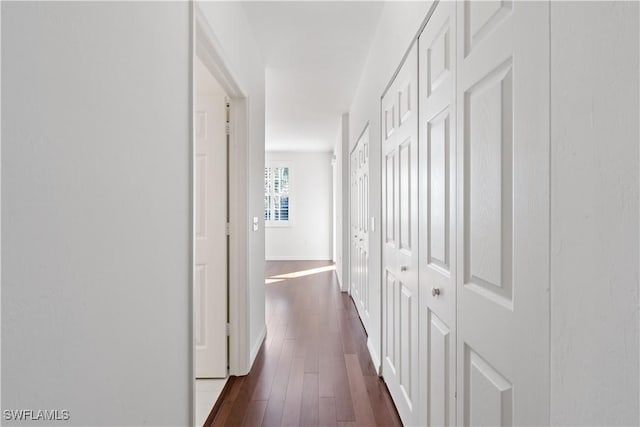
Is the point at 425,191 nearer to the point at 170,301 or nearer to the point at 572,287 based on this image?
the point at 572,287

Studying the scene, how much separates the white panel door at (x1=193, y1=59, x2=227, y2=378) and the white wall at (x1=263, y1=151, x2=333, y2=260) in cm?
622

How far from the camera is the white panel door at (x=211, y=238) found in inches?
96.9

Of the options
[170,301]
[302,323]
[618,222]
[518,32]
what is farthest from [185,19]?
[302,323]

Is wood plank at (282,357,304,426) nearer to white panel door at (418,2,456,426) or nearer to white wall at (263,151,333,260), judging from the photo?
white panel door at (418,2,456,426)

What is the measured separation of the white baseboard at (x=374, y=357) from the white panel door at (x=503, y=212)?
4.81ft

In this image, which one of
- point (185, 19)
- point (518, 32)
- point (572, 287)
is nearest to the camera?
point (572, 287)

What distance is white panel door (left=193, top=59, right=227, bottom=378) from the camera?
8.07 feet

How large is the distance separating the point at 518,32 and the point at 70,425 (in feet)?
4.38

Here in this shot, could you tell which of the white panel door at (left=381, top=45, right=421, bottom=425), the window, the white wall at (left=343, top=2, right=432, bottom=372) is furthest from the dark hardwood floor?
the window

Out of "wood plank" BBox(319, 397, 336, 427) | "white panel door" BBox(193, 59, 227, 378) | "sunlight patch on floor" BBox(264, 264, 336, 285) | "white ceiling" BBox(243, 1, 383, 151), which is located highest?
"white ceiling" BBox(243, 1, 383, 151)

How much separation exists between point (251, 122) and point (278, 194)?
6088 mm

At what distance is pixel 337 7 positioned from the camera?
2.38 meters

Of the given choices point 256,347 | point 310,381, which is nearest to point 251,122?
point 256,347

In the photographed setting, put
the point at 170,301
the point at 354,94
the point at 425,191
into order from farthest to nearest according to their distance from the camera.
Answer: the point at 354,94, the point at 425,191, the point at 170,301
